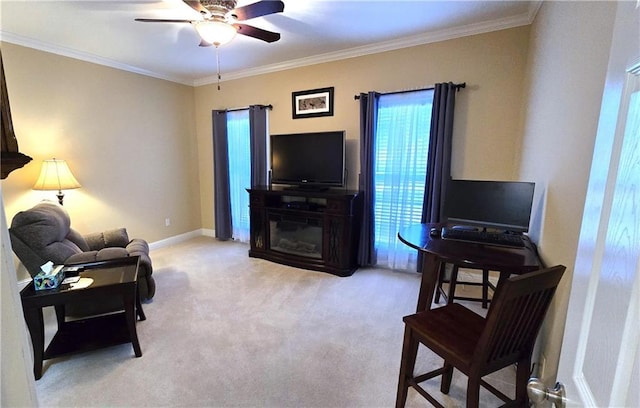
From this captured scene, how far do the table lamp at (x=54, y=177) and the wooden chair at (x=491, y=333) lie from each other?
3.58 meters

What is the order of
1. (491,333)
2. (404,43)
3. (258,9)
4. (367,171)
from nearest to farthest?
(491,333) → (258,9) → (404,43) → (367,171)

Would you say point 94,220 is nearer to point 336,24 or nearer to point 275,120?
point 275,120

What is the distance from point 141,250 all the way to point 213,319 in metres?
1.07

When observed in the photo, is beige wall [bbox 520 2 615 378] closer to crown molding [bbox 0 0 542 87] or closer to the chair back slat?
the chair back slat

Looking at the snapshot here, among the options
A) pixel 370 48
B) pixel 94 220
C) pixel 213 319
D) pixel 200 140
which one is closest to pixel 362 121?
pixel 370 48

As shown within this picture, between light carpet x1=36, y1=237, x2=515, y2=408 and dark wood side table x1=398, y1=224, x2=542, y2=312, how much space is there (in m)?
0.58

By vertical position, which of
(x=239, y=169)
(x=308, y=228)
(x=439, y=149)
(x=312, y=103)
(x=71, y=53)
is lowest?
(x=308, y=228)

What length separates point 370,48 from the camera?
3303 mm

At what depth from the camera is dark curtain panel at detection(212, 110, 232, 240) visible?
444 cm

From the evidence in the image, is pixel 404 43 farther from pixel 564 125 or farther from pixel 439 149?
pixel 564 125

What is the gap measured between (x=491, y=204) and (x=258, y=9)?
2.08 m

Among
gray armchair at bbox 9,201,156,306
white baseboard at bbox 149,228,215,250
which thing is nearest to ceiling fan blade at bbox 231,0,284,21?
gray armchair at bbox 9,201,156,306

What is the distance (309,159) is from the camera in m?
3.63

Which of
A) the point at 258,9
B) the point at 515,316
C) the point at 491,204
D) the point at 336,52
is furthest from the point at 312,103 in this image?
the point at 515,316
